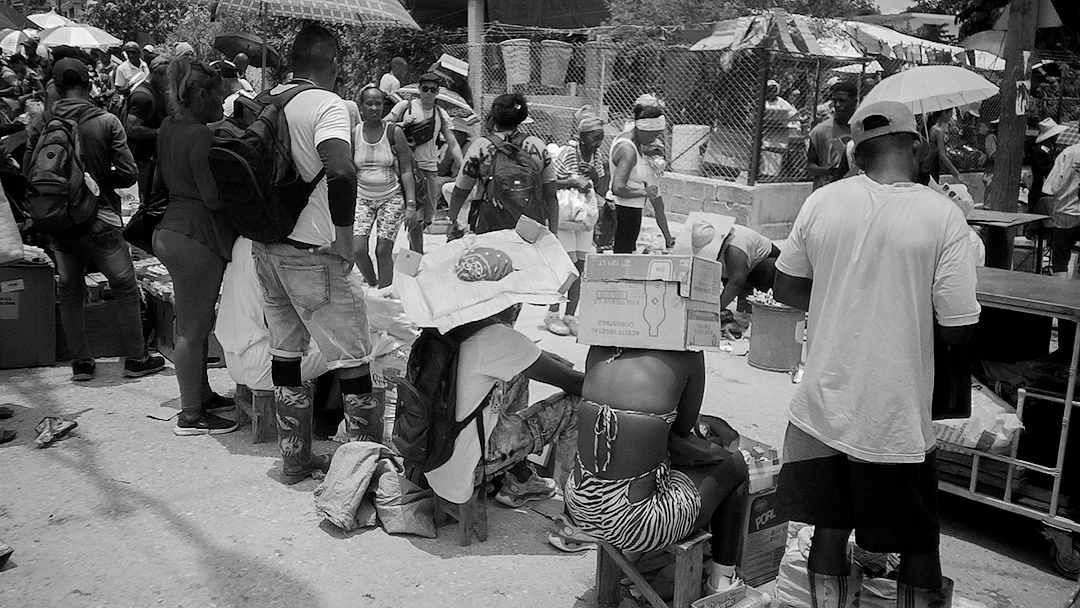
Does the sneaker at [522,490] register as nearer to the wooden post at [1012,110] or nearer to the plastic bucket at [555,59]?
the wooden post at [1012,110]

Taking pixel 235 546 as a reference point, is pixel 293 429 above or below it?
above

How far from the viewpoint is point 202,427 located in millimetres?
5141

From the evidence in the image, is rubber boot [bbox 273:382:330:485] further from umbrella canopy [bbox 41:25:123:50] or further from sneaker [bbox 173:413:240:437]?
umbrella canopy [bbox 41:25:123:50]

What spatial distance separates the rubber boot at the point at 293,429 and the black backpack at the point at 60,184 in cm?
203

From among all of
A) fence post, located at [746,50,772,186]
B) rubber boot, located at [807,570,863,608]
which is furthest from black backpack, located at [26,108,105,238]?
fence post, located at [746,50,772,186]

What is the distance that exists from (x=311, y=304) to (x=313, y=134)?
31.7 inches

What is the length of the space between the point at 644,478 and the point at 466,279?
1.19 meters

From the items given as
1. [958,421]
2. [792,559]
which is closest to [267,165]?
[792,559]

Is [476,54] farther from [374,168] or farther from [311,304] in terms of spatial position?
[311,304]

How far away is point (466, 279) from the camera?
380 cm

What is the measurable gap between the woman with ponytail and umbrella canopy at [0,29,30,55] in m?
15.5

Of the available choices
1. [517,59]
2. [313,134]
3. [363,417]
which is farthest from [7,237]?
[517,59]

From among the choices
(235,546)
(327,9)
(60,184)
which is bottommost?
(235,546)

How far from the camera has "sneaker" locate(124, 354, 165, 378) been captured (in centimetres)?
609
